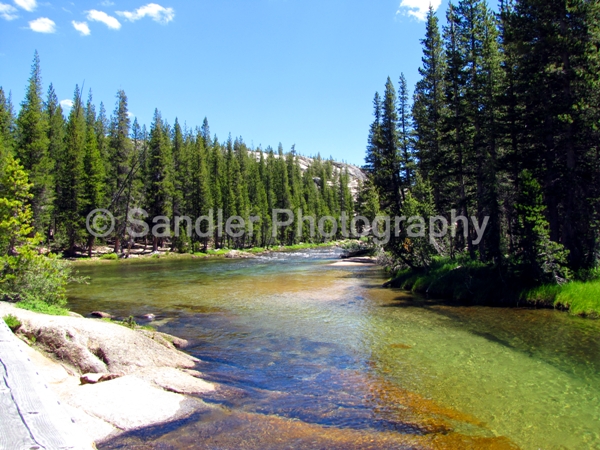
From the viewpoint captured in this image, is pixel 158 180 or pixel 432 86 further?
pixel 158 180

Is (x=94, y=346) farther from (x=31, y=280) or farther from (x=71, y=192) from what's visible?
(x=71, y=192)

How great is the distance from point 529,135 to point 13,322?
1004 inches

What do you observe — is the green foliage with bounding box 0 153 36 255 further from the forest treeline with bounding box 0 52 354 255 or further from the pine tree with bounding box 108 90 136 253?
the pine tree with bounding box 108 90 136 253

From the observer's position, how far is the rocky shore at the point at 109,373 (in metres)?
6.87

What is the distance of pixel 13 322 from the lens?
30.7 feet

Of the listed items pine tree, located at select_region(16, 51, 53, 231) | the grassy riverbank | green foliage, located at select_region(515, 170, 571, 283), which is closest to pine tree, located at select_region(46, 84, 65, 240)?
pine tree, located at select_region(16, 51, 53, 231)

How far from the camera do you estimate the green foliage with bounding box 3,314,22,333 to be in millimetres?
9242

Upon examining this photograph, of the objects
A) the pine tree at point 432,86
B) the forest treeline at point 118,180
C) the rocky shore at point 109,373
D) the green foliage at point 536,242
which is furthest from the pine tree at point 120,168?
the green foliage at point 536,242

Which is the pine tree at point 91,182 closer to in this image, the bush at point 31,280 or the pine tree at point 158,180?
the pine tree at point 158,180

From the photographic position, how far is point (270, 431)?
6969mm

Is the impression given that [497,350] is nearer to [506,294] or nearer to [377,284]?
[506,294]

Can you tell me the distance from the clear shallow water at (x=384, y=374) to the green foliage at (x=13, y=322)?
15.2ft

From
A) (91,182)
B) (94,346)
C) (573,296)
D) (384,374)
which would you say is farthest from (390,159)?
(91,182)

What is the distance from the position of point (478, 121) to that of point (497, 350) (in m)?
17.2
